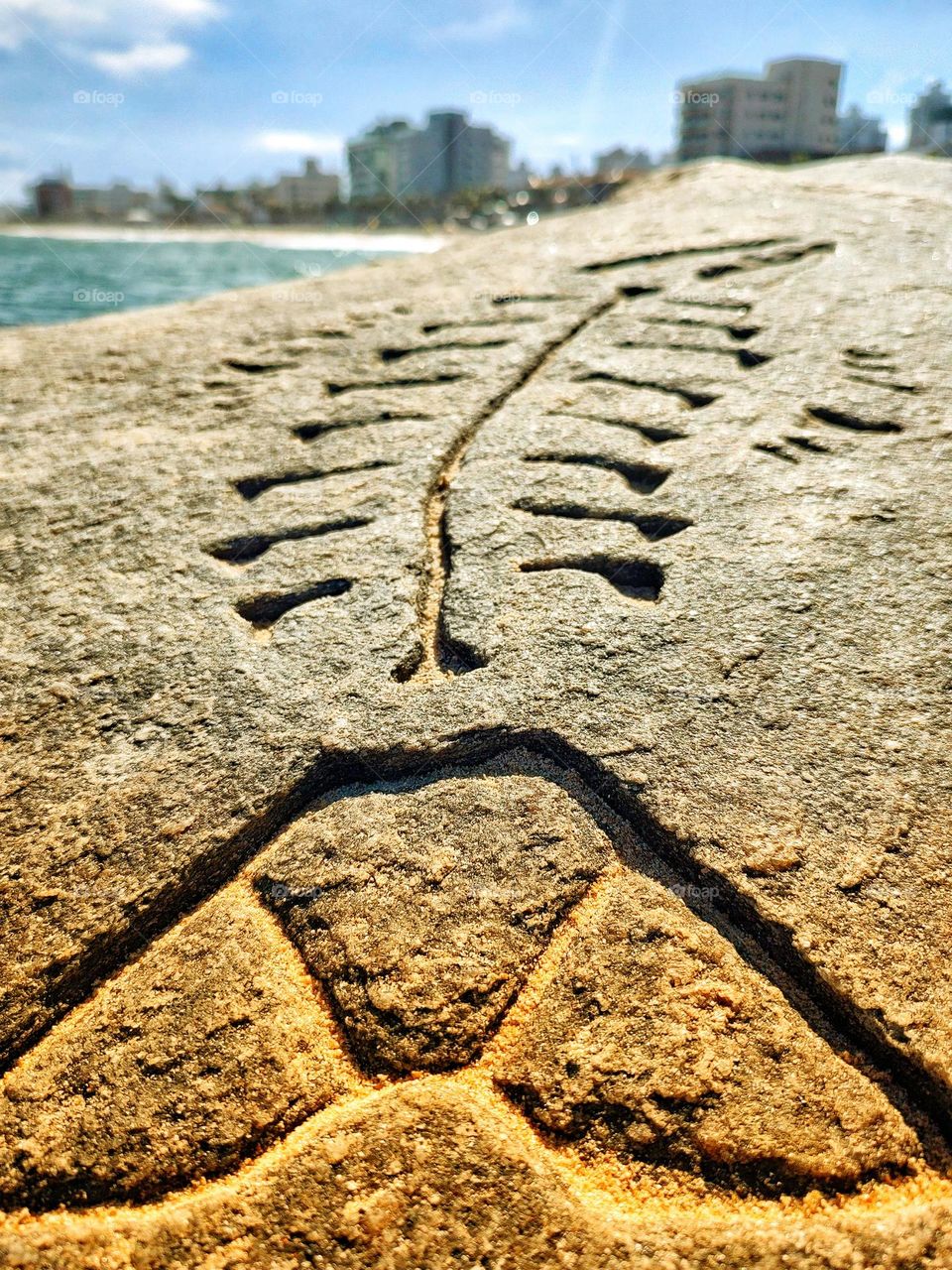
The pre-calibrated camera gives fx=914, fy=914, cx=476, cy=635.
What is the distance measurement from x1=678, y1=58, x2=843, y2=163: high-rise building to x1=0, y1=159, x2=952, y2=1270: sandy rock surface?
140ft

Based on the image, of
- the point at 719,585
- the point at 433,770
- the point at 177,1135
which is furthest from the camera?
the point at 719,585

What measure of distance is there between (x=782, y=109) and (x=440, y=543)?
51.0 m

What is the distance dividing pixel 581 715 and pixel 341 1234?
3.50 feet

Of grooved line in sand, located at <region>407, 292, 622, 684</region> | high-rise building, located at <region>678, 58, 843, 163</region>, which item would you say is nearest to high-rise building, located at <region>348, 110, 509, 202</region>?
high-rise building, located at <region>678, 58, 843, 163</region>

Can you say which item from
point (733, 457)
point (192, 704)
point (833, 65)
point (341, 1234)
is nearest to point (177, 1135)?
point (341, 1234)

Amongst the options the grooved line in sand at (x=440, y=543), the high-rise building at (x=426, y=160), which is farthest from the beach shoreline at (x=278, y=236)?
the grooved line in sand at (x=440, y=543)

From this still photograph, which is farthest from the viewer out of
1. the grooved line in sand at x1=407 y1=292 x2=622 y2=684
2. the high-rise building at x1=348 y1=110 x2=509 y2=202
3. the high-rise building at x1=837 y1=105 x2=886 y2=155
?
the high-rise building at x1=348 y1=110 x2=509 y2=202

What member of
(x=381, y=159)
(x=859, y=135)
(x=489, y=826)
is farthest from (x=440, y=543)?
(x=381, y=159)

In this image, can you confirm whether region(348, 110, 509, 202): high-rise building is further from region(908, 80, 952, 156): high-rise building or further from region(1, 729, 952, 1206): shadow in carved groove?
region(1, 729, 952, 1206): shadow in carved groove

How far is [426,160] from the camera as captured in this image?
185 feet

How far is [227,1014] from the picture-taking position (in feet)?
5.12

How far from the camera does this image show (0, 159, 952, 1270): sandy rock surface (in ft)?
4.40

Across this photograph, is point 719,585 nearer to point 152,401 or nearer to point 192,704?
point 192,704

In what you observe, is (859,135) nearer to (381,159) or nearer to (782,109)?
(782,109)
